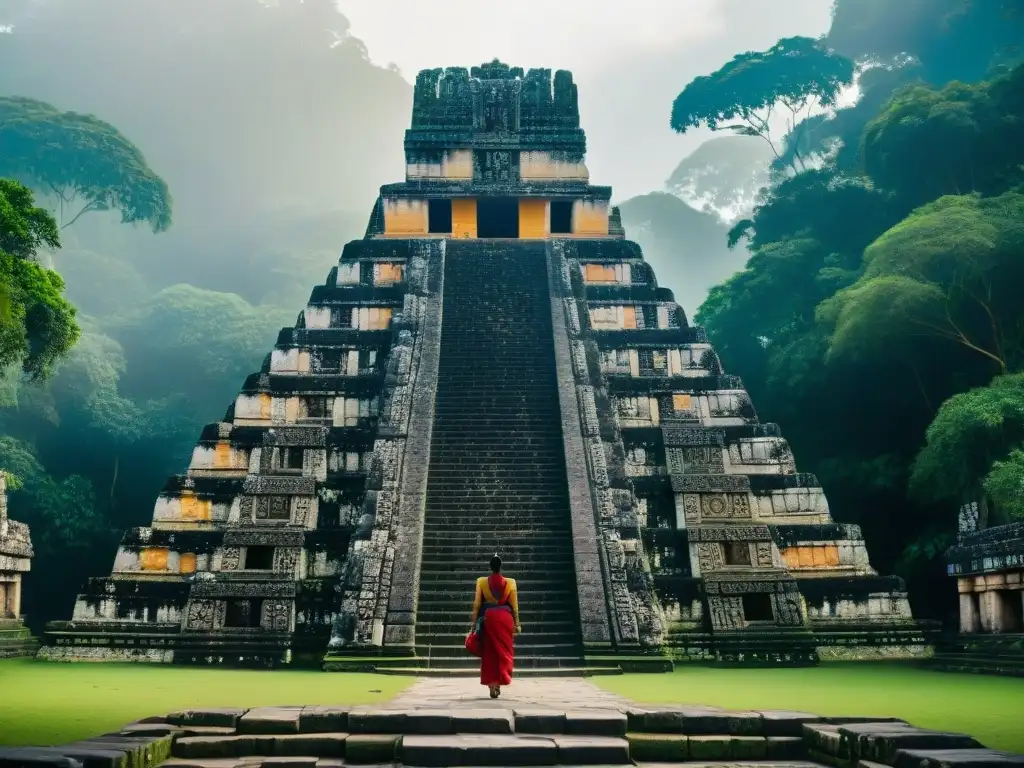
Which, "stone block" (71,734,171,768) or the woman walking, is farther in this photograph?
the woman walking

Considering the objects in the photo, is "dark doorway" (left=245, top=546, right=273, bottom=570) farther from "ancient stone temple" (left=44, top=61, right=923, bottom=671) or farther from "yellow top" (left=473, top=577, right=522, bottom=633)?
"yellow top" (left=473, top=577, right=522, bottom=633)

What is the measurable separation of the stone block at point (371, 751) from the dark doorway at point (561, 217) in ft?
57.0

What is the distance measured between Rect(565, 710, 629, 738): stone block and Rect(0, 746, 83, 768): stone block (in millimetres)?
2901

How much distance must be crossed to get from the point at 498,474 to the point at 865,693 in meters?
6.15

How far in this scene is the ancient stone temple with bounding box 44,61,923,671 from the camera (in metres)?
11.2

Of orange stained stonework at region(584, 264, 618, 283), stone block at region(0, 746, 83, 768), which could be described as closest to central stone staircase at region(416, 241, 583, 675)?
orange stained stonework at region(584, 264, 618, 283)

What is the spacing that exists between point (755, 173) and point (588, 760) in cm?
8976

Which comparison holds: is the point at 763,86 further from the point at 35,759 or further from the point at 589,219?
the point at 35,759

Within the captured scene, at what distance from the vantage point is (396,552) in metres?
11.4

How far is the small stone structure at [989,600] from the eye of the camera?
10164 mm

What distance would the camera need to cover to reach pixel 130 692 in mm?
8234

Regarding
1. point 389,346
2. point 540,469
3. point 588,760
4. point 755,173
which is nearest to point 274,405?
point 389,346

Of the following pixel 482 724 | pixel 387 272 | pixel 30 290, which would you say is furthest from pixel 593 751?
pixel 387 272

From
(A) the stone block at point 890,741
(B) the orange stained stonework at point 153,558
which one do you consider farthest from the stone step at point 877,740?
(B) the orange stained stonework at point 153,558
